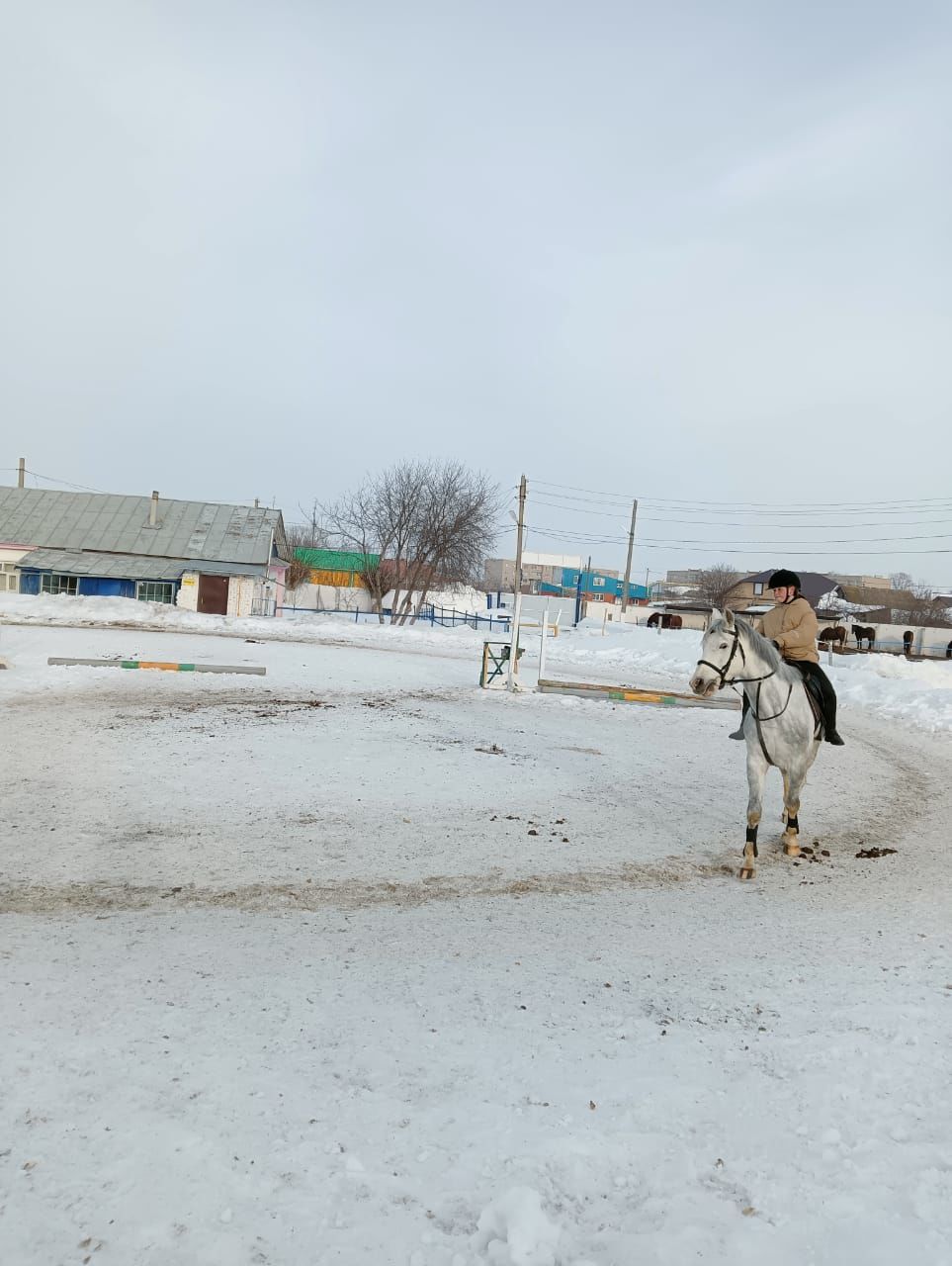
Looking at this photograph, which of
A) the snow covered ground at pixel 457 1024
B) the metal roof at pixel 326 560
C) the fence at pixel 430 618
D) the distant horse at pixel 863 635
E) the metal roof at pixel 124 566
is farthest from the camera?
the metal roof at pixel 326 560

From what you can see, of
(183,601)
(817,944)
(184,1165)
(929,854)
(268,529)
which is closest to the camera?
(184,1165)

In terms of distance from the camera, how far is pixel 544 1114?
2877 mm

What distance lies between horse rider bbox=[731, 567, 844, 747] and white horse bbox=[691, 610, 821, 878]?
0.98 feet

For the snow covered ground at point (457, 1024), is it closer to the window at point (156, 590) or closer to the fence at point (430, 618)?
the window at point (156, 590)

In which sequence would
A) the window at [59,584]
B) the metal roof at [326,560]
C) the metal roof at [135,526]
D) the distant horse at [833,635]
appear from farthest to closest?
the metal roof at [326,560], the metal roof at [135,526], the window at [59,584], the distant horse at [833,635]

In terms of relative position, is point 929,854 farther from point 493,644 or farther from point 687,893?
point 493,644

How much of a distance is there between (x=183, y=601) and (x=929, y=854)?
132ft

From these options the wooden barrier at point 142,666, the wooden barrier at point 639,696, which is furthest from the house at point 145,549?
the wooden barrier at point 639,696

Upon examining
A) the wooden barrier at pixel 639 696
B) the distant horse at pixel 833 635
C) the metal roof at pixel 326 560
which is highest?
the metal roof at pixel 326 560

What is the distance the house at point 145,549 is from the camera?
41688 millimetres

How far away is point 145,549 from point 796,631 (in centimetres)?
4356

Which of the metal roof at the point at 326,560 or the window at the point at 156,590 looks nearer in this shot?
the window at the point at 156,590

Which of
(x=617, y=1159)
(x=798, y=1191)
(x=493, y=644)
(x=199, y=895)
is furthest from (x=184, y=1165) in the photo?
(x=493, y=644)

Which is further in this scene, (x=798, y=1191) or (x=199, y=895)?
(x=199, y=895)
